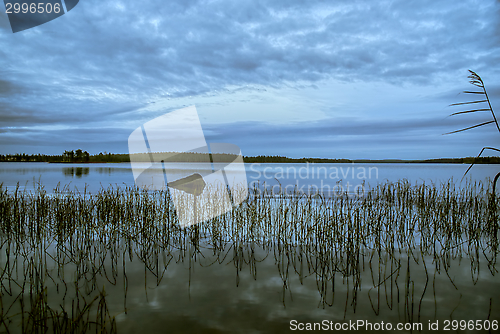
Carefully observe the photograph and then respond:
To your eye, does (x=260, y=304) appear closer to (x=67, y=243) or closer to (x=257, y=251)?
(x=257, y=251)

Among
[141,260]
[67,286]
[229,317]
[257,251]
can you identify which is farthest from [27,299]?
[257,251]

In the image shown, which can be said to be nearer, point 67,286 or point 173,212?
point 67,286

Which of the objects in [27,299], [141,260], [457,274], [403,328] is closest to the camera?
[403,328]

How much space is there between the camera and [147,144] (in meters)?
4.56

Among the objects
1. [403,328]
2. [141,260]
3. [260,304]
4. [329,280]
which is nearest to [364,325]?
[403,328]

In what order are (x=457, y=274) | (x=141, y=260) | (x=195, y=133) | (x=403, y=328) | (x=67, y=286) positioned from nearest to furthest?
(x=403, y=328) → (x=67, y=286) → (x=457, y=274) → (x=141, y=260) → (x=195, y=133)

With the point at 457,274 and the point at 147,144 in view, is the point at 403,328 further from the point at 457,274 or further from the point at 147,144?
the point at 147,144

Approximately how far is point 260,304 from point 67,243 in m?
3.78

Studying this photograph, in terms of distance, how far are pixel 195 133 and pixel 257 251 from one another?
2396 millimetres

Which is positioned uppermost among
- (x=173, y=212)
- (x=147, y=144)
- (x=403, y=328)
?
(x=147, y=144)

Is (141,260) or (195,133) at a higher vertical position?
(195,133)

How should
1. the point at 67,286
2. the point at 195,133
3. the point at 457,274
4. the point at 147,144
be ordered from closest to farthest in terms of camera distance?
the point at 67,286 → the point at 457,274 → the point at 147,144 → the point at 195,133

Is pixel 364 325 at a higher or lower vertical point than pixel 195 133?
lower

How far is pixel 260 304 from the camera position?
3.06 metres
